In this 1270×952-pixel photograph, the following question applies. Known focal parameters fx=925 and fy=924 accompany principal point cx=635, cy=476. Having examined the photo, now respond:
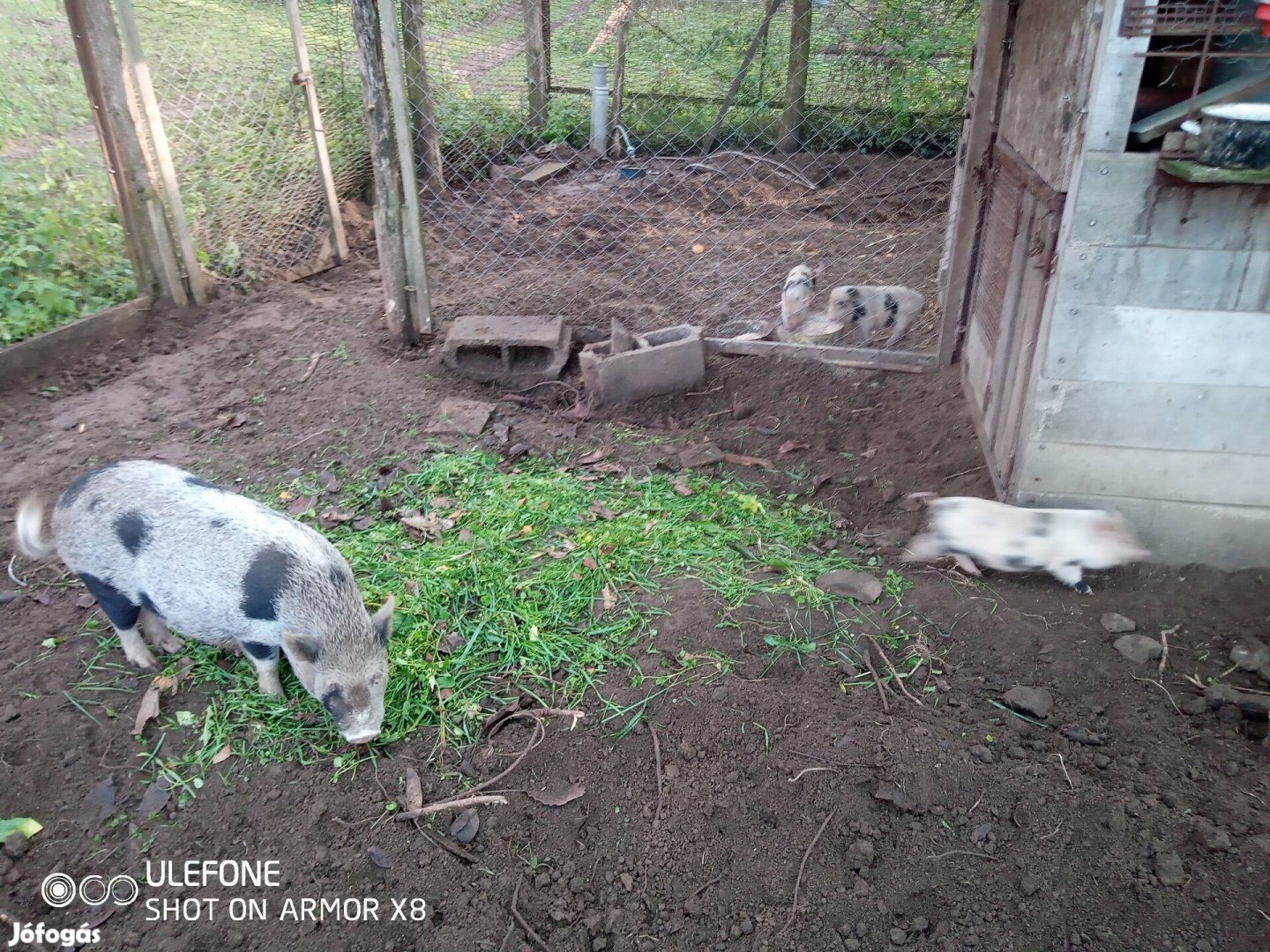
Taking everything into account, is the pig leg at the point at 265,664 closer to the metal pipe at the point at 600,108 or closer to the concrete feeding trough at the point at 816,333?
the concrete feeding trough at the point at 816,333

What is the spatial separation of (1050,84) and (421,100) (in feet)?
19.3

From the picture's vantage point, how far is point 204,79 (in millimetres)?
7012

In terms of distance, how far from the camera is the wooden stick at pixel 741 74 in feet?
30.9

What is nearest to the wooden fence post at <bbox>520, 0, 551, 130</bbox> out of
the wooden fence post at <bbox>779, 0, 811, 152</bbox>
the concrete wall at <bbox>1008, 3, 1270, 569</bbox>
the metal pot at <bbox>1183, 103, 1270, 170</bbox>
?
the wooden fence post at <bbox>779, 0, 811, 152</bbox>

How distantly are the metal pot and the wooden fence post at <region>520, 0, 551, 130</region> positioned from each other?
803 centimetres

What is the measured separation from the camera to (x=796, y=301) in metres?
6.59

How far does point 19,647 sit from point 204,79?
4.98 metres

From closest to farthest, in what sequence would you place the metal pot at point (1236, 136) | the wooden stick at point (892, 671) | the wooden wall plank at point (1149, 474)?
1. the metal pot at point (1236, 136)
2. the wooden stick at point (892, 671)
3. the wooden wall plank at point (1149, 474)

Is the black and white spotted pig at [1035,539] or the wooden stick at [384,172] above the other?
the wooden stick at [384,172]

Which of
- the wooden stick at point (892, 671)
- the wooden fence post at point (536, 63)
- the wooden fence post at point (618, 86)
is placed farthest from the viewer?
the wooden fence post at point (536, 63)

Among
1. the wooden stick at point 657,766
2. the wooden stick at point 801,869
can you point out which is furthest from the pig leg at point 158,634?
the wooden stick at point 801,869

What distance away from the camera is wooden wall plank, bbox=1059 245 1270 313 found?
144 inches

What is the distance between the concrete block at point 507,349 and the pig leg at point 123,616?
9.43ft

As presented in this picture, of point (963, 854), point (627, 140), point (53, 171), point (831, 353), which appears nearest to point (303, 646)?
point (963, 854)
